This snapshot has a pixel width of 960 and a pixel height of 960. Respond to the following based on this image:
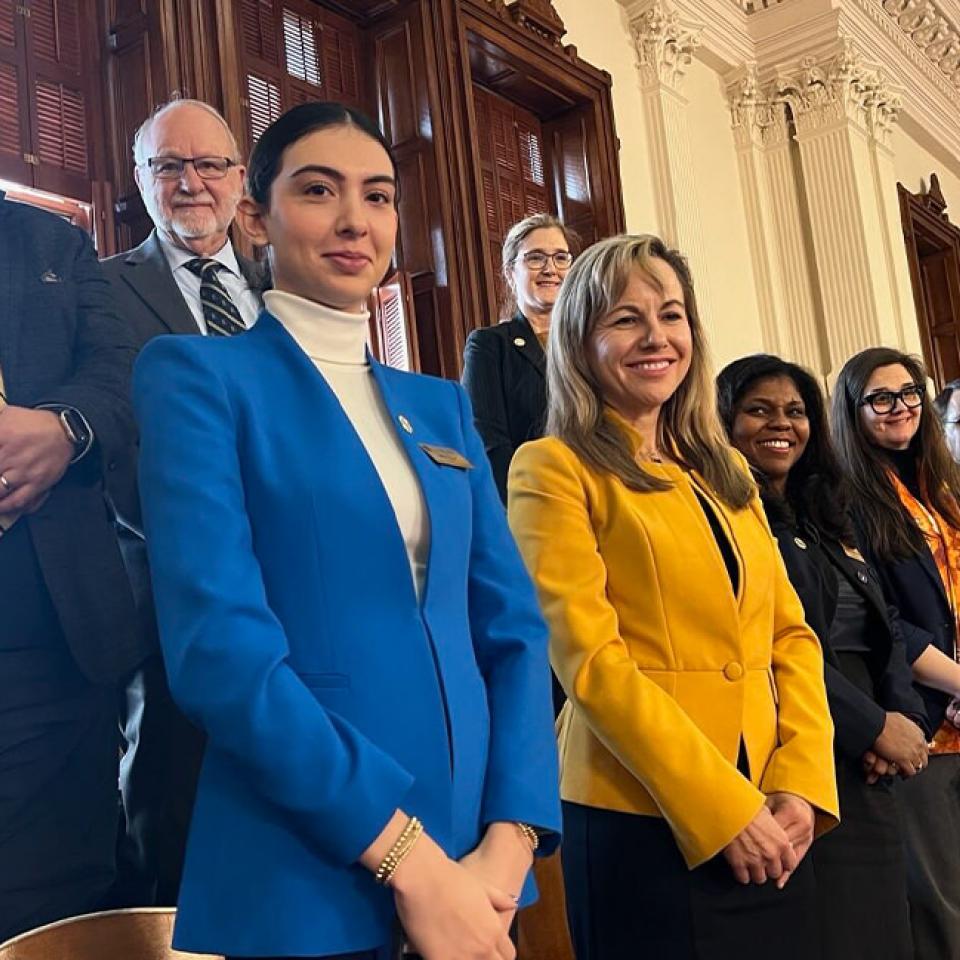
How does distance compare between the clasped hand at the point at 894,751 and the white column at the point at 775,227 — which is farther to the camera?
the white column at the point at 775,227

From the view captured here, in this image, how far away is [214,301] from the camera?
96.0 inches

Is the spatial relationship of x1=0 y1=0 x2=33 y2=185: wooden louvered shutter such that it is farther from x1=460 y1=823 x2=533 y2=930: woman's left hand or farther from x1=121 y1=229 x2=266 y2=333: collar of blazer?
x1=460 y1=823 x2=533 y2=930: woman's left hand

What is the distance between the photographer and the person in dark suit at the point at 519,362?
3.22 meters

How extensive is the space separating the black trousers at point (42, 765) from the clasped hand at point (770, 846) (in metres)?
1.01

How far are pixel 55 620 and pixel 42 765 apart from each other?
0.22m

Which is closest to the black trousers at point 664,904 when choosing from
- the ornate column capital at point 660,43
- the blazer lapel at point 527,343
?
the blazer lapel at point 527,343

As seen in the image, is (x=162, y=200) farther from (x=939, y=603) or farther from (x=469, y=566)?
→ (x=939, y=603)

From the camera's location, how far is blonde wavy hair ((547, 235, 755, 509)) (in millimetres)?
2135

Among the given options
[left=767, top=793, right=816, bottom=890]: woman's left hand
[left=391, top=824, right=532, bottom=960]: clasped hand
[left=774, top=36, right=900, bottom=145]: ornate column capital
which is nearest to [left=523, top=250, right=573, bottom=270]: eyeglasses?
[left=767, top=793, right=816, bottom=890]: woman's left hand

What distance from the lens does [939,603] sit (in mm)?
3111

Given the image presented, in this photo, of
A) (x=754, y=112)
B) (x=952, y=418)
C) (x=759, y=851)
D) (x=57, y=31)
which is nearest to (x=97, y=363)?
(x=759, y=851)

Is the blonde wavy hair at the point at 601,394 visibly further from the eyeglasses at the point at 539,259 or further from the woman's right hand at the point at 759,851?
the eyeglasses at the point at 539,259

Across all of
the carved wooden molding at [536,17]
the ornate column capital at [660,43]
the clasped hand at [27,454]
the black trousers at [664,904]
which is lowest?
the black trousers at [664,904]

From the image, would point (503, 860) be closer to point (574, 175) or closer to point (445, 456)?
point (445, 456)
